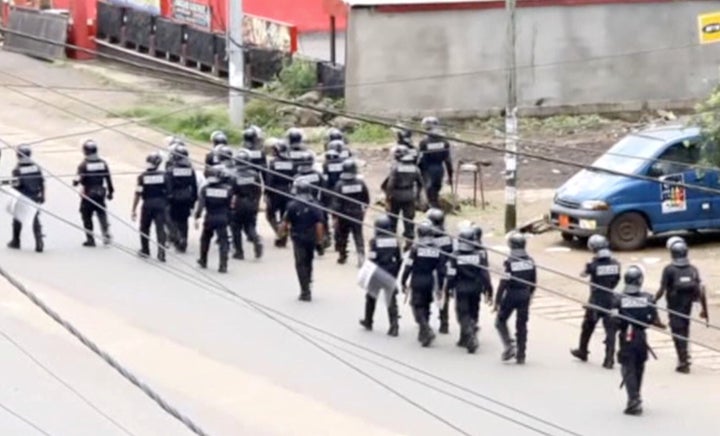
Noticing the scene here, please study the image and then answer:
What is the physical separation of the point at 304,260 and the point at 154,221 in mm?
3063

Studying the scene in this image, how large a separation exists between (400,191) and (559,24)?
10817 mm

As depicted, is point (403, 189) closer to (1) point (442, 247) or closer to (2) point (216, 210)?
(2) point (216, 210)

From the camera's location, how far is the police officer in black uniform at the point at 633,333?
16938 mm

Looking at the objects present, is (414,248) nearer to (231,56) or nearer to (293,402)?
(293,402)

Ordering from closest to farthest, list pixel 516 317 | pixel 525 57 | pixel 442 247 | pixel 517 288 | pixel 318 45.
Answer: pixel 517 288 → pixel 516 317 → pixel 442 247 → pixel 525 57 → pixel 318 45

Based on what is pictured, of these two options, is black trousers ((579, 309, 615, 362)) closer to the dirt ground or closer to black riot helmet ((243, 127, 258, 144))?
the dirt ground

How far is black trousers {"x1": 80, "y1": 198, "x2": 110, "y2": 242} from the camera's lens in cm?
2414

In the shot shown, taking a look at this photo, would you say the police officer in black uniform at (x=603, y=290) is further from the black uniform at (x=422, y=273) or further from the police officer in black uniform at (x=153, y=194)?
the police officer in black uniform at (x=153, y=194)

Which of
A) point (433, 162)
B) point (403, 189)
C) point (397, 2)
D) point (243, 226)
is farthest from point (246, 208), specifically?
point (397, 2)

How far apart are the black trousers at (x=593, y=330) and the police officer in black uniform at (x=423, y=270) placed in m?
1.67

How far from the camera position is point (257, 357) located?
1934 cm

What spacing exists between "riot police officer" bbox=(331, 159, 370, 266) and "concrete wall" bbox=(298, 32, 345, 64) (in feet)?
50.7

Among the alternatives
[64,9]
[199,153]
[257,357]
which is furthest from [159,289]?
[64,9]

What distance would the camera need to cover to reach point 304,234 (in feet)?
70.7
